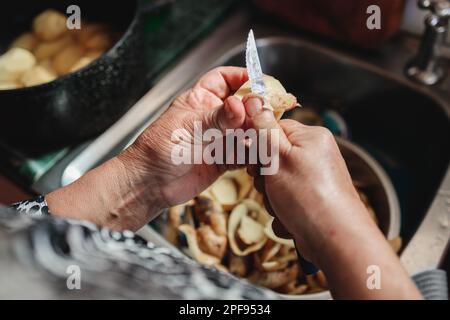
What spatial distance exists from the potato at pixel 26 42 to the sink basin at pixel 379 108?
0.42 metres

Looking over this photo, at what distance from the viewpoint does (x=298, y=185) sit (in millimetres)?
619

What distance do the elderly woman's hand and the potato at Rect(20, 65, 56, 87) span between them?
1.02 feet

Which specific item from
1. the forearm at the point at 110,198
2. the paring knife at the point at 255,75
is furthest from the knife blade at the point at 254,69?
the forearm at the point at 110,198

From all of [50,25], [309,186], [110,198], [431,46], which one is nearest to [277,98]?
[309,186]

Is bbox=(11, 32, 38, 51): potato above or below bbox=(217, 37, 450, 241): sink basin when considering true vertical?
above

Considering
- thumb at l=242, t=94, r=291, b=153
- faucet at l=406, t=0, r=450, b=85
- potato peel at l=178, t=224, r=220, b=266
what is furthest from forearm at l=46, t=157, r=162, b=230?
A: faucet at l=406, t=0, r=450, b=85

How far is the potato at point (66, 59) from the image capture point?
1.04m

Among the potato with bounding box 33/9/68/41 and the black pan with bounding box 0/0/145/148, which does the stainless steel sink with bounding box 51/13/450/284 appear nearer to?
the black pan with bounding box 0/0/145/148

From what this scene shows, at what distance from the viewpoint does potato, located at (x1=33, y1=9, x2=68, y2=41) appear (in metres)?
1.07

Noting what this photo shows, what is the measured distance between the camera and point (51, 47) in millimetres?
1074

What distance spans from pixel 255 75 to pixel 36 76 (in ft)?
1.74

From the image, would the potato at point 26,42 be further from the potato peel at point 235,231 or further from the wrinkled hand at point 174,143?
the potato peel at point 235,231

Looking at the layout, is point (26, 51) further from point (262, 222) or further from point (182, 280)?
point (182, 280)

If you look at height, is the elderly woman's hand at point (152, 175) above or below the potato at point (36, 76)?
below
